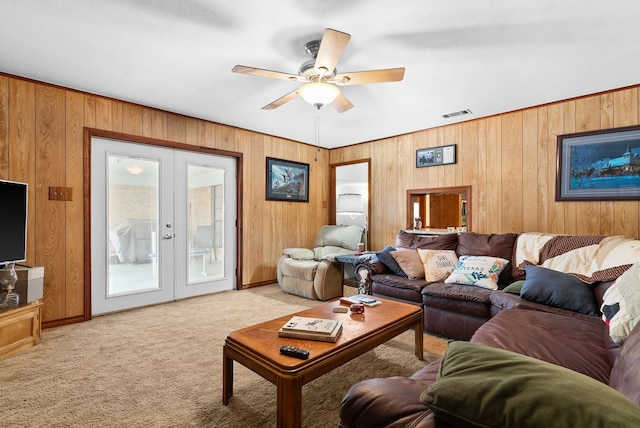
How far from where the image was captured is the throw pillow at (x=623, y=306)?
59.0 inches

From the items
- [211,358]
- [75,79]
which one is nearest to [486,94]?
[211,358]

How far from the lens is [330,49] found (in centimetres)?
206

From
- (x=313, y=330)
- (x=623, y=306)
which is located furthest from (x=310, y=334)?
(x=623, y=306)

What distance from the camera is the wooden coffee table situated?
1507 mm

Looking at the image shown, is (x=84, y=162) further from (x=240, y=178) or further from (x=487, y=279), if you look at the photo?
(x=487, y=279)

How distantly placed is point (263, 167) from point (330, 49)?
126 inches

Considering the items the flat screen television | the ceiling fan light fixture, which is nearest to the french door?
the flat screen television

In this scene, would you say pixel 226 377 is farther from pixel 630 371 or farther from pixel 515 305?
pixel 515 305

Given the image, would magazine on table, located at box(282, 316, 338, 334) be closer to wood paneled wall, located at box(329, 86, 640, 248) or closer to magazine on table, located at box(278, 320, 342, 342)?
magazine on table, located at box(278, 320, 342, 342)

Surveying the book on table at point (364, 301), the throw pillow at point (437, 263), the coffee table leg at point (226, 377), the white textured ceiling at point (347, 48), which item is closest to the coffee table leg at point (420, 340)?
the book on table at point (364, 301)

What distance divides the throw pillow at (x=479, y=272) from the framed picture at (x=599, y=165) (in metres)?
1.20

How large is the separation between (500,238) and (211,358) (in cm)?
304

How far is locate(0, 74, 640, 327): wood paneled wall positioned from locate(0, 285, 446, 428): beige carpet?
0.88m

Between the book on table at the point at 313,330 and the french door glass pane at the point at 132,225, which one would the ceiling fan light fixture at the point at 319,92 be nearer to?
the book on table at the point at 313,330
